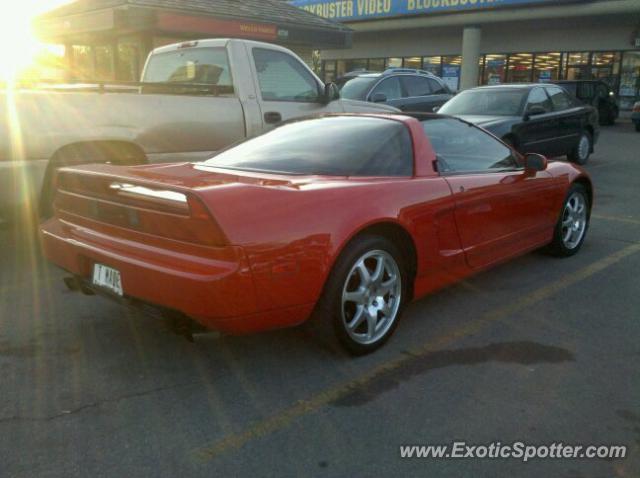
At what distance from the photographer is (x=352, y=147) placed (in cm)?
382

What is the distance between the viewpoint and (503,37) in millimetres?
27688

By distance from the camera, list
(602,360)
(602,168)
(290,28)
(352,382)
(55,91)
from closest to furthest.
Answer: (352,382) → (602,360) → (55,91) → (602,168) → (290,28)

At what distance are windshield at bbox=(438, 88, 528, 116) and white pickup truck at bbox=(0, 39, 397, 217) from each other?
336 cm

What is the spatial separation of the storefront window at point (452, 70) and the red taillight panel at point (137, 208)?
27.5 m

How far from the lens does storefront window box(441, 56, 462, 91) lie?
2923 cm

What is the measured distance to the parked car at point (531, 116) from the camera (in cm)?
964

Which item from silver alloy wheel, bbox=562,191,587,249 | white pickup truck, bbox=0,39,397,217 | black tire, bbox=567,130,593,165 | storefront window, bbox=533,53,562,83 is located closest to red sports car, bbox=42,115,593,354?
silver alloy wheel, bbox=562,191,587,249

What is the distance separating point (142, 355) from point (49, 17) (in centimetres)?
1368

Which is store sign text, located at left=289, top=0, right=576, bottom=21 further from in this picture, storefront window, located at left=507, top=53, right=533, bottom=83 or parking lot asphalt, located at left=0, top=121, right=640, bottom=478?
parking lot asphalt, located at left=0, top=121, right=640, bottom=478

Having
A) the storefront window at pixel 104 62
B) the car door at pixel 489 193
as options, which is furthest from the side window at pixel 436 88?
the car door at pixel 489 193

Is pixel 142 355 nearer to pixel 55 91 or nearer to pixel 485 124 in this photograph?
pixel 55 91

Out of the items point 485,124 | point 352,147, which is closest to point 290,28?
point 485,124

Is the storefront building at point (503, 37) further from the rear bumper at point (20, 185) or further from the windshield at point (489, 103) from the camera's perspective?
the rear bumper at point (20, 185)

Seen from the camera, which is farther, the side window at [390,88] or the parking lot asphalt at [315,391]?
the side window at [390,88]
